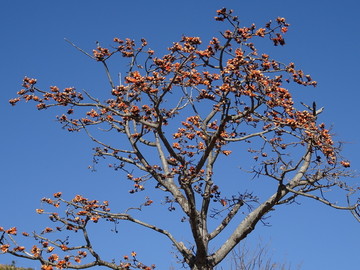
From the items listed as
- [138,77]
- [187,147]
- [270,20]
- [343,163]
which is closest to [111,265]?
[187,147]

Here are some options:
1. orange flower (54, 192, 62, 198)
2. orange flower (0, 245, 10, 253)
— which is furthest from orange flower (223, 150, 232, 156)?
orange flower (0, 245, 10, 253)

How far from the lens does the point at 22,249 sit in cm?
1095

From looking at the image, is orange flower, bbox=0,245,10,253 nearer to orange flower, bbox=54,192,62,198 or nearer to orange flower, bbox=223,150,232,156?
orange flower, bbox=54,192,62,198

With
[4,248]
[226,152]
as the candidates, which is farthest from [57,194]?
[226,152]

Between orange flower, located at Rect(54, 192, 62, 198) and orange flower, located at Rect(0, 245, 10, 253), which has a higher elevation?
orange flower, located at Rect(54, 192, 62, 198)

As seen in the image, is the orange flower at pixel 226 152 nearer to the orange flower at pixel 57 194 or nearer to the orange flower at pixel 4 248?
the orange flower at pixel 57 194

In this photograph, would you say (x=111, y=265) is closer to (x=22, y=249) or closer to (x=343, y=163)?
(x=22, y=249)

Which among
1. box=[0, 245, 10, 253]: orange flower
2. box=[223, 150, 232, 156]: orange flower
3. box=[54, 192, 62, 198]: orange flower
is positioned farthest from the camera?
box=[223, 150, 232, 156]: orange flower

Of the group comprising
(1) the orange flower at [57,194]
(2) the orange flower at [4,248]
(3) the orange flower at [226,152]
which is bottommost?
(2) the orange flower at [4,248]

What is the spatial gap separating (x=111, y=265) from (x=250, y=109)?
4.72 m

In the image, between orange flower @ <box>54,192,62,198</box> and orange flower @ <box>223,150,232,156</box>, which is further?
orange flower @ <box>223,150,232,156</box>

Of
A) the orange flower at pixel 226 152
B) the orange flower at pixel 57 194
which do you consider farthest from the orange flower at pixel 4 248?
the orange flower at pixel 226 152

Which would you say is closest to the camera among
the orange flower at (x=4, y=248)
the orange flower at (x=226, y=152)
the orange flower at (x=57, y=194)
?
the orange flower at (x=4, y=248)

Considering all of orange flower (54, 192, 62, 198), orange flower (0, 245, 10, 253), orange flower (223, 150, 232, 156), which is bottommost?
orange flower (0, 245, 10, 253)
